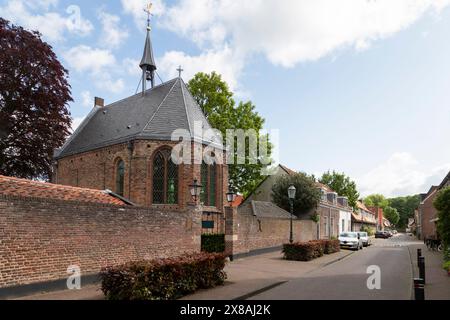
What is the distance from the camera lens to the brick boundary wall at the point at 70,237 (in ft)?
30.5

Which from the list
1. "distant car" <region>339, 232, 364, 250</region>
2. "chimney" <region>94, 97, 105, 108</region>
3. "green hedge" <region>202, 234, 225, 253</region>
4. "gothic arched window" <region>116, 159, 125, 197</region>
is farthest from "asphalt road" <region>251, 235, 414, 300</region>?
"chimney" <region>94, 97, 105, 108</region>

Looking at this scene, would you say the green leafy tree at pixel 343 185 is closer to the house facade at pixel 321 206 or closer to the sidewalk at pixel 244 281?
the house facade at pixel 321 206

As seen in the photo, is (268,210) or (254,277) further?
(268,210)

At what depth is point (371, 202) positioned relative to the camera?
129875 millimetres

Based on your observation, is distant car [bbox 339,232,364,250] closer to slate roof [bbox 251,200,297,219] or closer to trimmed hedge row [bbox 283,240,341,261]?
slate roof [bbox 251,200,297,219]

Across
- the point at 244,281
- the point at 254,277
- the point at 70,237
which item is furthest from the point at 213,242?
the point at 70,237

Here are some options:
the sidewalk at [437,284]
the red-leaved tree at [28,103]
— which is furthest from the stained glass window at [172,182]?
the sidewalk at [437,284]

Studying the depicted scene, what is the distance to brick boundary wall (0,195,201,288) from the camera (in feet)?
30.5

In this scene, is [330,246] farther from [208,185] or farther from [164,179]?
[164,179]

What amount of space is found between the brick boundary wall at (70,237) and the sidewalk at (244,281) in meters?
0.70

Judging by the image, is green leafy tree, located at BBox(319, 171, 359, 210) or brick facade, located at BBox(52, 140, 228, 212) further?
green leafy tree, located at BBox(319, 171, 359, 210)

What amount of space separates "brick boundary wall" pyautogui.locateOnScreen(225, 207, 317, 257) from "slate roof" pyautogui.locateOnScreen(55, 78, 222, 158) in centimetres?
546

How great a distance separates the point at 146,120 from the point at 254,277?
43.6ft

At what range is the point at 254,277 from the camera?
42.9ft
